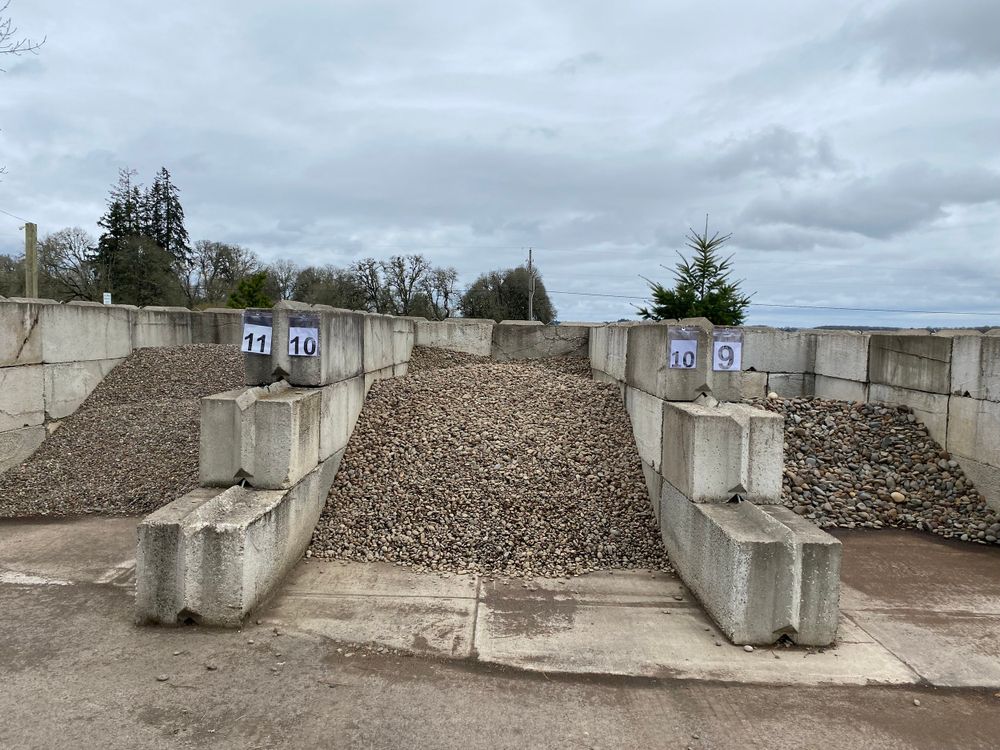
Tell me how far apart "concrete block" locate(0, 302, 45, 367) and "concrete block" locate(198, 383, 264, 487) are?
4635 mm

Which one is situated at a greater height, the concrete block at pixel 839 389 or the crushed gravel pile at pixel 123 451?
the concrete block at pixel 839 389

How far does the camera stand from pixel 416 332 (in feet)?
36.2

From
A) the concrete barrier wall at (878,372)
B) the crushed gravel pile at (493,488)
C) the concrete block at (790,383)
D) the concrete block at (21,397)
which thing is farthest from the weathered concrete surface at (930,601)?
the concrete block at (21,397)

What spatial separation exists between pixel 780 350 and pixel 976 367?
12.5ft

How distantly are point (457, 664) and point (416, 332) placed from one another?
25.9 ft

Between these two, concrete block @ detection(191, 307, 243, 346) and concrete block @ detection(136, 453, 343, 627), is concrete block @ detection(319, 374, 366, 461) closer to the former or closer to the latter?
concrete block @ detection(136, 453, 343, 627)

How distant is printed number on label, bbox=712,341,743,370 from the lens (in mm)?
5332

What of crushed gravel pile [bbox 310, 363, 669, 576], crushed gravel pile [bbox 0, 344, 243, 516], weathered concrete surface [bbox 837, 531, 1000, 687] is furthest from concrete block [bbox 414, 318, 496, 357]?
weathered concrete surface [bbox 837, 531, 1000, 687]

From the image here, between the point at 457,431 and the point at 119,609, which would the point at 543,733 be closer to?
the point at 119,609

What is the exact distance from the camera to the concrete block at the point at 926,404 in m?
7.12

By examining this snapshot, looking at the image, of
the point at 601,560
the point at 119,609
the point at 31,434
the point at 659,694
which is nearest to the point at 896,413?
the point at 601,560

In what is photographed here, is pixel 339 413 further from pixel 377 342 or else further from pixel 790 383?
pixel 790 383

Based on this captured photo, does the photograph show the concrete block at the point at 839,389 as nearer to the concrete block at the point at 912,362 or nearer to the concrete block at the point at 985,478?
the concrete block at the point at 912,362

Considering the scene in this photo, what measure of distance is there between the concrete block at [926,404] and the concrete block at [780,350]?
1.97m
